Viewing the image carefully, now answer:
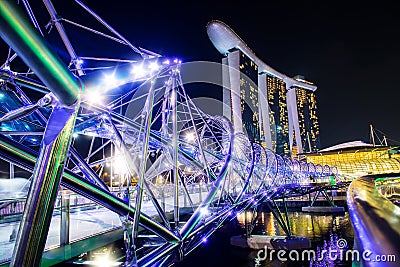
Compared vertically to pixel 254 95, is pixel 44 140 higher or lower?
lower

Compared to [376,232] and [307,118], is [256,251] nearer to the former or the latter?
[376,232]

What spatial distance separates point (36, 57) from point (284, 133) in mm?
144368

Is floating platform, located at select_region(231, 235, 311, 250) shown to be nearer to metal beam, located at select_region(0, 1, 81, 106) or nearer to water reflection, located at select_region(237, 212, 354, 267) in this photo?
water reflection, located at select_region(237, 212, 354, 267)

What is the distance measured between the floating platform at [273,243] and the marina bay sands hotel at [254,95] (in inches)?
1733

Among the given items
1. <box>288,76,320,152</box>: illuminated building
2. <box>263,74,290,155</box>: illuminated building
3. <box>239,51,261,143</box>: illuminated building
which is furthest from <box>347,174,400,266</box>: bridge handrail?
<box>288,76,320,152</box>: illuminated building

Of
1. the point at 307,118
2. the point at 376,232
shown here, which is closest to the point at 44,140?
the point at 376,232

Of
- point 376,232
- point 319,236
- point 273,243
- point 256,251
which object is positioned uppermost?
point 376,232

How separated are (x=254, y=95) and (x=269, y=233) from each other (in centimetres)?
9182

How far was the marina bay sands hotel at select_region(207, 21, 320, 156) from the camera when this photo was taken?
A: 252 feet

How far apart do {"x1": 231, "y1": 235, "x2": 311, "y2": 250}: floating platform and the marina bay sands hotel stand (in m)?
44.0

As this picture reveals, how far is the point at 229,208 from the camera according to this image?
8492 mm

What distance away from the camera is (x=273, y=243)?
63.8ft

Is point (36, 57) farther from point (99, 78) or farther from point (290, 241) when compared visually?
point (290, 241)

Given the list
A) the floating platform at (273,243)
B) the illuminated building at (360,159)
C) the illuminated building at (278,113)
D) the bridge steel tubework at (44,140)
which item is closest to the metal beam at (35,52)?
the bridge steel tubework at (44,140)
